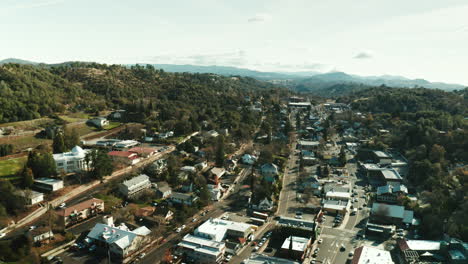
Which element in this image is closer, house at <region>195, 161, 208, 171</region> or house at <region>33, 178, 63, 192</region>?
house at <region>33, 178, 63, 192</region>

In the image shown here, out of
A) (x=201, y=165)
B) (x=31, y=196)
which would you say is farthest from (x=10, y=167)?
(x=201, y=165)

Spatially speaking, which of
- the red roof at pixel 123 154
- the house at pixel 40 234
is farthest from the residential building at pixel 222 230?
the red roof at pixel 123 154

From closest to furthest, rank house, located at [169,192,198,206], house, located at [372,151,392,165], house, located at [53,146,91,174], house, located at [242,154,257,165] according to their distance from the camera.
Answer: house, located at [169,192,198,206]
house, located at [53,146,91,174]
house, located at [372,151,392,165]
house, located at [242,154,257,165]

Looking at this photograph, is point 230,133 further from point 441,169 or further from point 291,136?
point 441,169

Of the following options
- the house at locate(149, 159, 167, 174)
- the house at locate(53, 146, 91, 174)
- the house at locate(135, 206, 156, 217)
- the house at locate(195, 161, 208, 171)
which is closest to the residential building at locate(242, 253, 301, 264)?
the house at locate(135, 206, 156, 217)

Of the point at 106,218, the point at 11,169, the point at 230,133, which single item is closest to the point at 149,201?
the point at 106,218

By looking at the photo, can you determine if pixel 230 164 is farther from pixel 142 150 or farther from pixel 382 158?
pixel 382 158

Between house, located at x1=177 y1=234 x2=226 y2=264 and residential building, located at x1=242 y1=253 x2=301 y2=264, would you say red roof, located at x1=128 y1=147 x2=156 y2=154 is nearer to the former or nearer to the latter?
house, located at x1=177 y1=234 x2=226 y2=264
